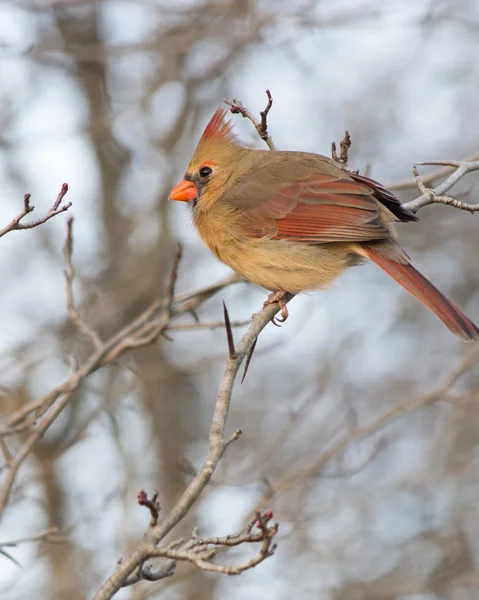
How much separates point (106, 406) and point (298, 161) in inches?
62.4

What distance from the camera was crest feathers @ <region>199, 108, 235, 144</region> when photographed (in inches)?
188

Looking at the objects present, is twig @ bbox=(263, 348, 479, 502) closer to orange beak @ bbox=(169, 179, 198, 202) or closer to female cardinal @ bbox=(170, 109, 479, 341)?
female cardinal @ bbox=(170, 109, 479, 341)

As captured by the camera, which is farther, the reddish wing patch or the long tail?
the reddish wing patch

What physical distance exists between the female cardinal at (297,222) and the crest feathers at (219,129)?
11mm

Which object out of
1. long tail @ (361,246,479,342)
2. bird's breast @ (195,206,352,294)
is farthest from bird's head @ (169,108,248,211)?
long tail @ (361,246,479,342)

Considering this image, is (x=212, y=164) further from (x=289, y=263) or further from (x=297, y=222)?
(x=289, y=263)

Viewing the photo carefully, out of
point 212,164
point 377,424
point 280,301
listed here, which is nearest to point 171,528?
point 280,301

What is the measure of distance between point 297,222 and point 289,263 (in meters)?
0.26

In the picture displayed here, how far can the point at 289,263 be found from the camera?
418 centimetres

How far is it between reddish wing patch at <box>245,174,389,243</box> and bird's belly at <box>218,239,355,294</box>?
0.19 ft

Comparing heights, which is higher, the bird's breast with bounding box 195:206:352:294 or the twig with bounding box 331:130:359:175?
the twig with bounding box 331:130:359:175

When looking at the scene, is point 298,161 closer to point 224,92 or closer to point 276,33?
point 276,33

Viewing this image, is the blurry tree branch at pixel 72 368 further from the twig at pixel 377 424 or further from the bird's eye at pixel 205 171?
the twig at pixel 377 424

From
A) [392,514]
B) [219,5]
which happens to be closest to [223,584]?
[392,514]
